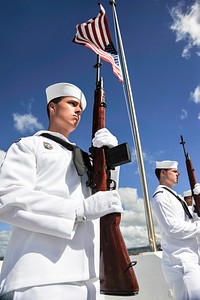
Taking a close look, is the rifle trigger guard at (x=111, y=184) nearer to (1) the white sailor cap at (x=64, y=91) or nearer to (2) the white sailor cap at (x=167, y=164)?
(1) the white sailor cap at (x=64, y=91)

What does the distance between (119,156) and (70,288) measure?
33.6 inches

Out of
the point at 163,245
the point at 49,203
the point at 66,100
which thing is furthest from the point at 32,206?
the point at 163,245

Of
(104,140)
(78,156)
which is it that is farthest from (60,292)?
(104,140)

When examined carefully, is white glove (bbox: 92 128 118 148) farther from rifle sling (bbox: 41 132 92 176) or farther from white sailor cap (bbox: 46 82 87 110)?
white sailor cap (bbox: 46 82 87 110)

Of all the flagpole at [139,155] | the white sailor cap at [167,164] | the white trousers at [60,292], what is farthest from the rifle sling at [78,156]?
the flagpole at [139,155]

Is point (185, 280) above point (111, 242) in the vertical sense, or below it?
below

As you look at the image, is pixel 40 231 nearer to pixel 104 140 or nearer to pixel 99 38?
pixel 104 140

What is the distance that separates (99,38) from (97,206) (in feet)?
18.8

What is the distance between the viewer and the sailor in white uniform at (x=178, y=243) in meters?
2.64

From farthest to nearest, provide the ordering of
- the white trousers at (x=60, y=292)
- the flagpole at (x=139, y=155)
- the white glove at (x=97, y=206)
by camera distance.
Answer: the flagpole at (x=139, y=155)
the white glove at (x=97, y=206)
the white trousers at (x=60, y=292)

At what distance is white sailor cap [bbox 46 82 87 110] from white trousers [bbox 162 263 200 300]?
195cm

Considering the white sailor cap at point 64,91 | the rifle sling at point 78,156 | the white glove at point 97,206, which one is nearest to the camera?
the white glove at point 97,206

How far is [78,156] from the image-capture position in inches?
66.5

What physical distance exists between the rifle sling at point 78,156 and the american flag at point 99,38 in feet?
15.0
